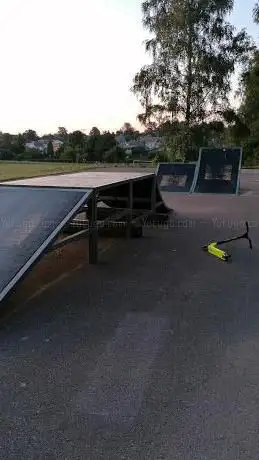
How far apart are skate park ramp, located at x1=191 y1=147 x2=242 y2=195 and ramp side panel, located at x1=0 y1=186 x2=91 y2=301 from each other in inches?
419

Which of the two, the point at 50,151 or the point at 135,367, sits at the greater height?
the point at 135,367

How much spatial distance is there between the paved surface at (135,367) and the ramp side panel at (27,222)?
44 centimetres

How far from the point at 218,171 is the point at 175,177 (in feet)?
5.07

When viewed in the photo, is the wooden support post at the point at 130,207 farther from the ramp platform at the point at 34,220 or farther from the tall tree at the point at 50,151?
the tall tree at the point at 50,151

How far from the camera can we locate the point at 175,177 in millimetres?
16703

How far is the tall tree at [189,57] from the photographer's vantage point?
19.8 meters

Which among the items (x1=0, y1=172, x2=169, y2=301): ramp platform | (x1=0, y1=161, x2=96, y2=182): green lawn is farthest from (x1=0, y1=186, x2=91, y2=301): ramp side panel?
(x1=0, y1=161, x2=96, y2=182): green lawn

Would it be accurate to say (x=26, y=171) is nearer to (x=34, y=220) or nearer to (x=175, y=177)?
(x=175, y=177)

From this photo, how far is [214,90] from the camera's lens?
2059 cm

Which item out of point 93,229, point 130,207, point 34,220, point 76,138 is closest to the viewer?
point 34,220

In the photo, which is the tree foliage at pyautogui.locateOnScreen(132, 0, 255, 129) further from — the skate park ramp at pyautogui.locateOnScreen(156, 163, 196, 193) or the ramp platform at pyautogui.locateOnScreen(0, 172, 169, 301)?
the ramp platform at pyautogui.locateOnScreen(0, 172, 169, 301)

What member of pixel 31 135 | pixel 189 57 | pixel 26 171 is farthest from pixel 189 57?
pixel 31 135

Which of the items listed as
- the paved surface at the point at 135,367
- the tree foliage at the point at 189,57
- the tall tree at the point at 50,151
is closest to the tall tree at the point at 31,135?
the tall tree at the point at 50,151

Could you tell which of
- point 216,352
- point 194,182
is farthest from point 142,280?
point 194,182
